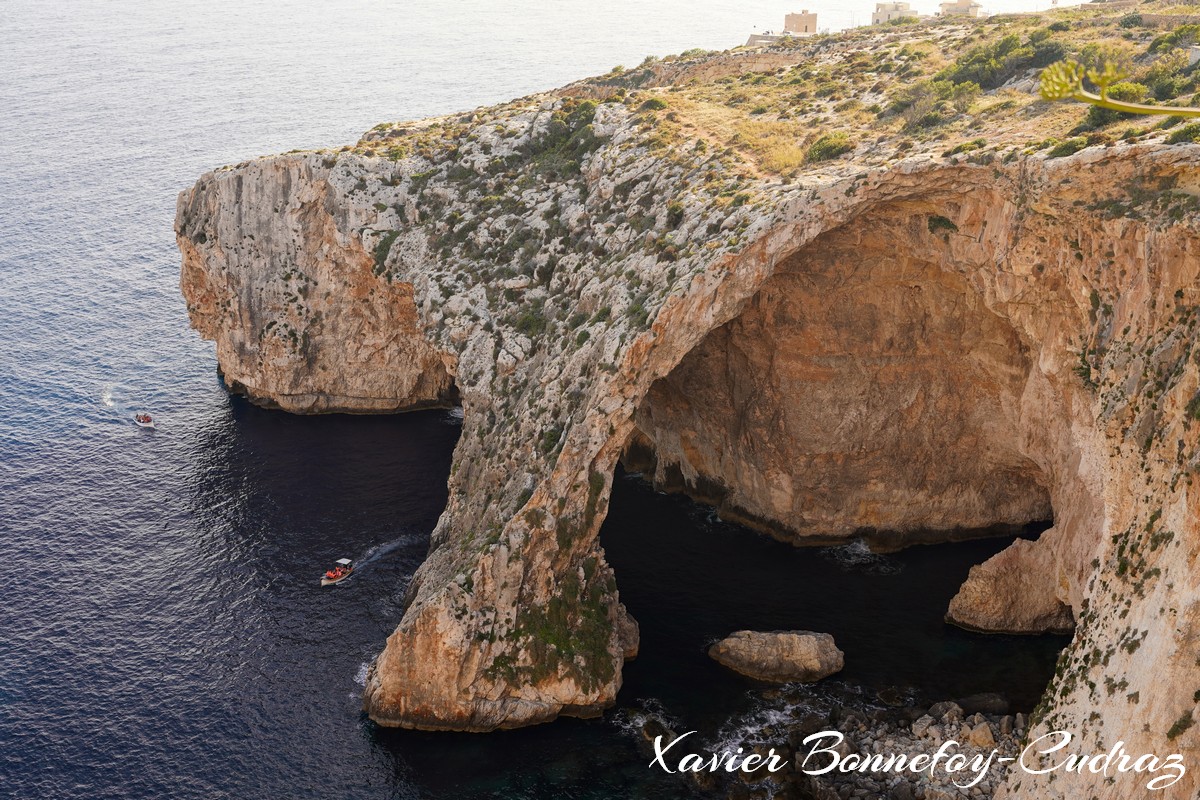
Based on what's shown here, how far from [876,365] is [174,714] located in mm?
45349

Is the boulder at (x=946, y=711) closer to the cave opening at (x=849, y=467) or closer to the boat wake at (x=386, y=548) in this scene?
the cave opening at (x=849, y=467)

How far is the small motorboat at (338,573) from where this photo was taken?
2687 inches

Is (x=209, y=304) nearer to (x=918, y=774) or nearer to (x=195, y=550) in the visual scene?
(x=195, y=550)

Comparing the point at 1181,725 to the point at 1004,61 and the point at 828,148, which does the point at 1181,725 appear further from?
the point at 1004,61

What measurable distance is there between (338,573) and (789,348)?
104 ft

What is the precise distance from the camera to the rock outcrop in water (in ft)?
146

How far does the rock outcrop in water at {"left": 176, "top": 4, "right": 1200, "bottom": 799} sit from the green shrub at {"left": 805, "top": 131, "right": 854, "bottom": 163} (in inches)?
13.7

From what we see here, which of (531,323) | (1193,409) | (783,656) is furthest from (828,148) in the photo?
(1193,409)

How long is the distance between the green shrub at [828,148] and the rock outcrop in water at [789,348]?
347 millimetres

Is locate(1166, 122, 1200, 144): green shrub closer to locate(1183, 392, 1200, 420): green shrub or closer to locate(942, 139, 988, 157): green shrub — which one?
locate(942, 139, 988, 157): green shrub

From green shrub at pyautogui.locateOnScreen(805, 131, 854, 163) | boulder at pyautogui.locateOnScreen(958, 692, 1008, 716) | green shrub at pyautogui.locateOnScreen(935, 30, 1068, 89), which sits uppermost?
green shrub at pyautogui.locateOnScreen(935, 30, 1068, 89)

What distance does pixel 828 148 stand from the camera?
6431 cm
